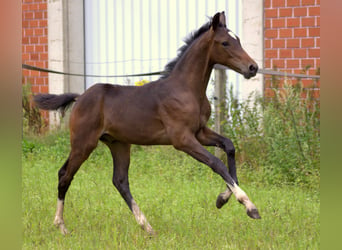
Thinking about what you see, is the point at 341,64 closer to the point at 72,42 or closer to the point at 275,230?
the point at 275,230

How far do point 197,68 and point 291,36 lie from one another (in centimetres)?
401

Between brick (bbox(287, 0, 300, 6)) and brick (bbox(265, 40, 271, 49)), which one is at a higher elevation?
brick (bbox(287, 0, 300, 6))

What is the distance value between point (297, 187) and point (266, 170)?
0.47 m

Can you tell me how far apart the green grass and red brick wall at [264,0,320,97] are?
Result: 1.94m

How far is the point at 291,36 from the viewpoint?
779 cm

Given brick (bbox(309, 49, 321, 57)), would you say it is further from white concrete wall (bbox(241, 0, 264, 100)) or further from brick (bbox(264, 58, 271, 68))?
white concrete wall (bbox(241, 0, 264, 100))

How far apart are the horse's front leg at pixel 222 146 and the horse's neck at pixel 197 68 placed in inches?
12.5

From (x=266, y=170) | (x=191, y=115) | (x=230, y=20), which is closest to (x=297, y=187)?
(x=266, y=170)

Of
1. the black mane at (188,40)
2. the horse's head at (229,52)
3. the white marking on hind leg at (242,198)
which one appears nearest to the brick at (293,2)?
the black mane at (188,40)

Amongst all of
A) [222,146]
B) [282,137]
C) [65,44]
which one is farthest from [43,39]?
[222,146]

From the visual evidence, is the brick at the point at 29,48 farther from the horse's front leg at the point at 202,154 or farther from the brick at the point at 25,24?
the horse's front leg at the point at 202,154

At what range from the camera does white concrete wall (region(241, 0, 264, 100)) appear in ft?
25.9

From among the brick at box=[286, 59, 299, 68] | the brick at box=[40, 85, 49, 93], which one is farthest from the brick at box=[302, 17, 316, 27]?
the brick at box=[40, 85, 49, 93]

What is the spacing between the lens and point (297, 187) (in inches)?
241
